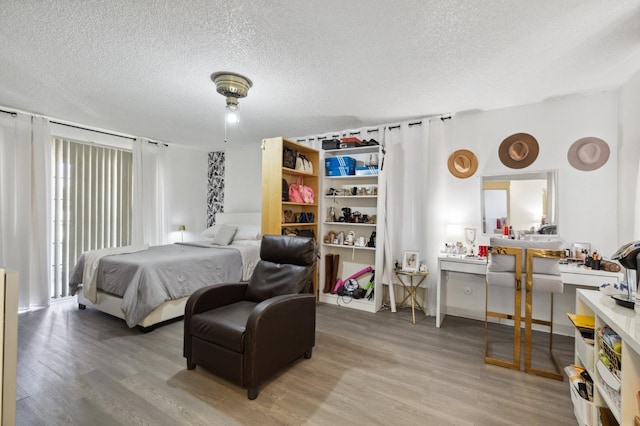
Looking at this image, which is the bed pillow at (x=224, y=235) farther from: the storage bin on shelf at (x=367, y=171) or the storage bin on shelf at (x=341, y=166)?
the storage bin on shelf at (x=367, y=171)

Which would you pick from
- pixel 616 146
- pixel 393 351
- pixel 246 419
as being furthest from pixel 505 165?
pixel 246 419

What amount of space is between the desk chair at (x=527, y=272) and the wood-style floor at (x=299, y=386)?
0.46ft

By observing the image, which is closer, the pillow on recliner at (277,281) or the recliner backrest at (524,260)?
the recliner backrest at (524,260)

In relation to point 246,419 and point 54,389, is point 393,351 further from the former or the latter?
point 54,389

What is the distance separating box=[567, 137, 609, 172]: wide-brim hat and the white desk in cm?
111

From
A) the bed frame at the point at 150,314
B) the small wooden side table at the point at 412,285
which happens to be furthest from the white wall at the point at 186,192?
the small wooden side table at the point at 412,285

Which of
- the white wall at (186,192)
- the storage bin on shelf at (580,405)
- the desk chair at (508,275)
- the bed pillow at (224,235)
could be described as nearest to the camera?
the storage bin on shelf at (580,405)

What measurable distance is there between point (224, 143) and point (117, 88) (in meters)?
2.50

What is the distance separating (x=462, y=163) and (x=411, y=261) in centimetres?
138

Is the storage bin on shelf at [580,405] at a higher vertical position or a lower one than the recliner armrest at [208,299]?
lower

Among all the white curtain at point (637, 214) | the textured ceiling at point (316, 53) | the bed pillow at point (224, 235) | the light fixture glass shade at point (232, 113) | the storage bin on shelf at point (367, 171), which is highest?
the textured ceiling at point (316, 53)

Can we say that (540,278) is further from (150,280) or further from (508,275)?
(150,280)

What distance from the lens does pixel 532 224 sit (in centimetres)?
323

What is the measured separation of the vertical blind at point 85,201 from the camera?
4137 millimetres
